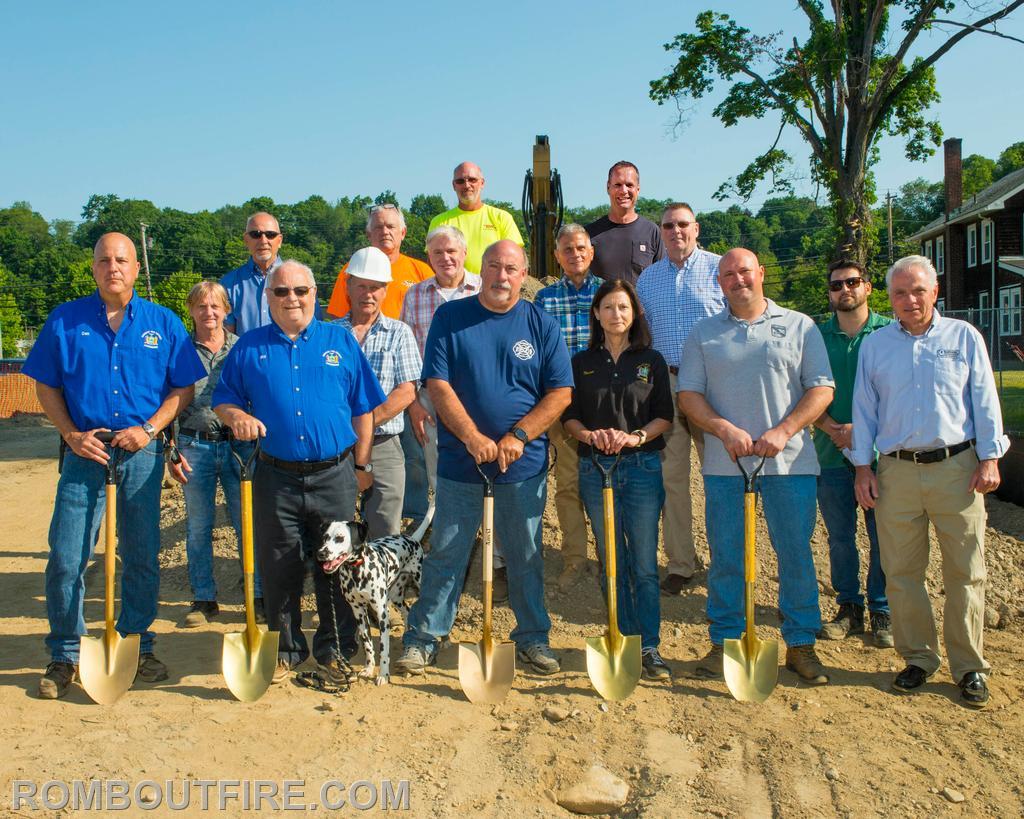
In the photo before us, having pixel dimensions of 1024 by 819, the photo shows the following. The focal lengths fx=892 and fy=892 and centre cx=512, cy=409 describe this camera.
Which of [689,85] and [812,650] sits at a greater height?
[689,85]

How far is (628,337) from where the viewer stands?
5367 mm

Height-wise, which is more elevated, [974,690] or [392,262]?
[392,262]

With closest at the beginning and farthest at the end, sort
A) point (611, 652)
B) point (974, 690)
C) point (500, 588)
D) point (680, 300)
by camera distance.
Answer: point (974, 690), point (611, 652), point (680, 300), point (500, 588)

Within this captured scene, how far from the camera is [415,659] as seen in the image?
17.8ft

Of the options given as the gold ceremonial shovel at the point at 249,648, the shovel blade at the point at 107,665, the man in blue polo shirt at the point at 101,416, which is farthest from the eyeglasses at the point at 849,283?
the shovel blade at the point at 107,665

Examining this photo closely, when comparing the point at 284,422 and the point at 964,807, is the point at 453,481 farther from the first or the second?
the point at 964,807

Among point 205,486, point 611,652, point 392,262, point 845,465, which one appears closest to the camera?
point 611,652

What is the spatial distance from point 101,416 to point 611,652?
3207mm

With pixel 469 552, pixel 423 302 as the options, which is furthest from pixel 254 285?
pixel 469 552

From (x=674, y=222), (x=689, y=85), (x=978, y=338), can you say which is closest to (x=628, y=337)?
(x=674, y=222)

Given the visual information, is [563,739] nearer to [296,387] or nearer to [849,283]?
[296,387]

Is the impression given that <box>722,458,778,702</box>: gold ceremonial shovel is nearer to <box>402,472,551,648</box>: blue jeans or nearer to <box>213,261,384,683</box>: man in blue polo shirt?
<box>402,472,551,648</box>: blue jeans

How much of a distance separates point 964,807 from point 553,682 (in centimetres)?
223

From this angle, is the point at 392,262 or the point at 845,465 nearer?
the point at 845,465
